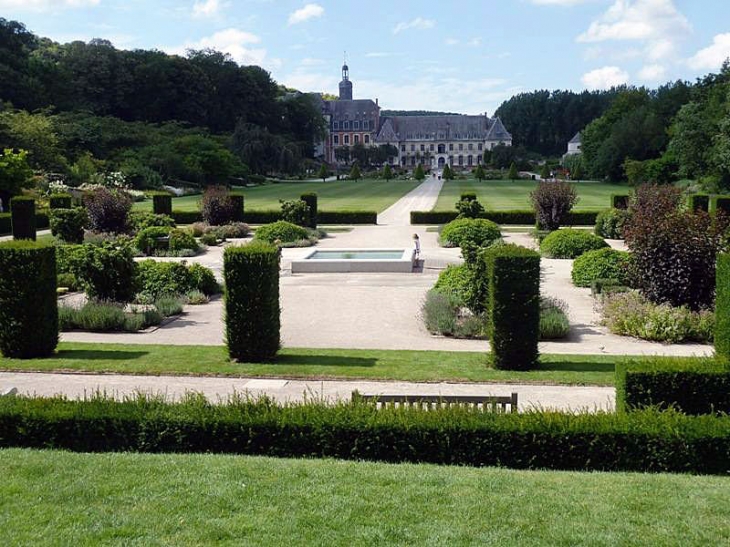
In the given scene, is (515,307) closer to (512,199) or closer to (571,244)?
(571,244)

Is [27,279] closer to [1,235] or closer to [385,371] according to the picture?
[385,371]

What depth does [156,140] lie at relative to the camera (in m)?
65.2

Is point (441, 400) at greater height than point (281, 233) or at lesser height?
lesser

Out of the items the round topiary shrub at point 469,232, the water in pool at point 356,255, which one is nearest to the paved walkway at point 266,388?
the water in pool at point 356,255

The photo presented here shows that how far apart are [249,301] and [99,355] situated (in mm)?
2595

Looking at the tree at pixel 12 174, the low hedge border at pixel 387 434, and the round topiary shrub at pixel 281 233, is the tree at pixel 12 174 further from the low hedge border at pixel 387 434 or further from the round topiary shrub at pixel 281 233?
the low hedge border at pixel 387 434

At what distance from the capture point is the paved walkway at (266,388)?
31.6 feet

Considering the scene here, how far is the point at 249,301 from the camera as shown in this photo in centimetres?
1160

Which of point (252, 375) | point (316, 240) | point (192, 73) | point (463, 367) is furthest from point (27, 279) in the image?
point (192, 73)

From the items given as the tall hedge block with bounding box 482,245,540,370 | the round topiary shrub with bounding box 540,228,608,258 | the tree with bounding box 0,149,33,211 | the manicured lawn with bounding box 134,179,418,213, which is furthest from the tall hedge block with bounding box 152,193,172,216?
the tall hedge block with bounding box 482,245,540,370

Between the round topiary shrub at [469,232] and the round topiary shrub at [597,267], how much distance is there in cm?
583

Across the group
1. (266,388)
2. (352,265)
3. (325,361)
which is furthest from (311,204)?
(266,388)

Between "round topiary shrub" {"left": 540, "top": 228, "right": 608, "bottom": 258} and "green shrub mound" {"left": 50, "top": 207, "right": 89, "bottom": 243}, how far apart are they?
15365 millimetres

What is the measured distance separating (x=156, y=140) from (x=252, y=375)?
5798 cm
